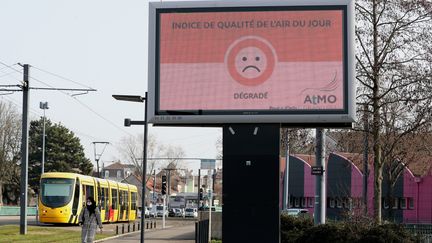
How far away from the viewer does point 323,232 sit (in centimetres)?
2052

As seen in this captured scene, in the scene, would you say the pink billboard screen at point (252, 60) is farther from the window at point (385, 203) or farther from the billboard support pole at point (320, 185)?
the window at point (385, 203)

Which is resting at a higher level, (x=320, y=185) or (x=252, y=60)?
(x=252, y=60)

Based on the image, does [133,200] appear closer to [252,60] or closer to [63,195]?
[63,195]

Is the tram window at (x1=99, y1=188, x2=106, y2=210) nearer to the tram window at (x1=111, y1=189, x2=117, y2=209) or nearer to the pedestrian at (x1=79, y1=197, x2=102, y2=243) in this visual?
the tram window at (x1=111, y1=189, x2=117, y2=209)

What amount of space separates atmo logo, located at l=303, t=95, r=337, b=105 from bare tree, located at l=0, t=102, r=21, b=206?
74477 mm

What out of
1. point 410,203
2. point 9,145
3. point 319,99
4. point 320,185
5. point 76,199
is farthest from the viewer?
point 9,145

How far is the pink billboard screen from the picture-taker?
1688 centimetres

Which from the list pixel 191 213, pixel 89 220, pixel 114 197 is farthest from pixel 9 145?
pixel 89 220

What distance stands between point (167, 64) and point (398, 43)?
26.0ft

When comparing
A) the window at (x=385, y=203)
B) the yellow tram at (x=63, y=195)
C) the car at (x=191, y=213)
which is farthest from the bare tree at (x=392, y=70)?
the car at (x=191, y=213)

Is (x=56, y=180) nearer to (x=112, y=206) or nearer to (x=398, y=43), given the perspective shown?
(x=112, y=206)

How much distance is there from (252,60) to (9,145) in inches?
2991

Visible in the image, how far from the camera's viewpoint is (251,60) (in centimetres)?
1717

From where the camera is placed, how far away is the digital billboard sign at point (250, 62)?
55.2 feet
